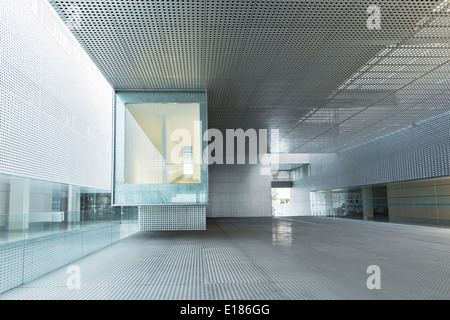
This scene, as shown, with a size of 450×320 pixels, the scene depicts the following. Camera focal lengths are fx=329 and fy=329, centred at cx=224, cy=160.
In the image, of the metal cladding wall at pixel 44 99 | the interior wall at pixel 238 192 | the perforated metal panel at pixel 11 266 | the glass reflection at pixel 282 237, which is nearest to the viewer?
the perforated metal panel at pixel 11 266

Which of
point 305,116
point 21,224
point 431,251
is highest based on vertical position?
point 305,116

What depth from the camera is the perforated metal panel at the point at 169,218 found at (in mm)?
12438

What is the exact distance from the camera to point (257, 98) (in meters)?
11.9

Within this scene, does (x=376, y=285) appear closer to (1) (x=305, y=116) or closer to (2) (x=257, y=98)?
(2) (x=257, y=98)

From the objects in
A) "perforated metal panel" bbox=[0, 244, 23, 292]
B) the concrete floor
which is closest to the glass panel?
the concrete floor

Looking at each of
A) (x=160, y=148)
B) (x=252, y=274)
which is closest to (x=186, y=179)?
(x=160, y=148)

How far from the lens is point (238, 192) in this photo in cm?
2594

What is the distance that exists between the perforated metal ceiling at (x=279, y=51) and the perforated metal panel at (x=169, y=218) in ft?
13.8

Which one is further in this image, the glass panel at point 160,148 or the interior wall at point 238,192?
the interior wall at point 238,192

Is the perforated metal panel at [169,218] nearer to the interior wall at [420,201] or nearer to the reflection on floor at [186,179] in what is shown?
the reflection on floor at [186,179]

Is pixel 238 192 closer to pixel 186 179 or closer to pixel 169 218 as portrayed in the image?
pixel 169 218

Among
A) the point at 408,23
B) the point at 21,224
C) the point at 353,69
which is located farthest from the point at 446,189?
the point at 21,224

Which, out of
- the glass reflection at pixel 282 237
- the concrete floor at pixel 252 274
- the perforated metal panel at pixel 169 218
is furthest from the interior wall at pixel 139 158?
the glass reflection at pixel 282 237
